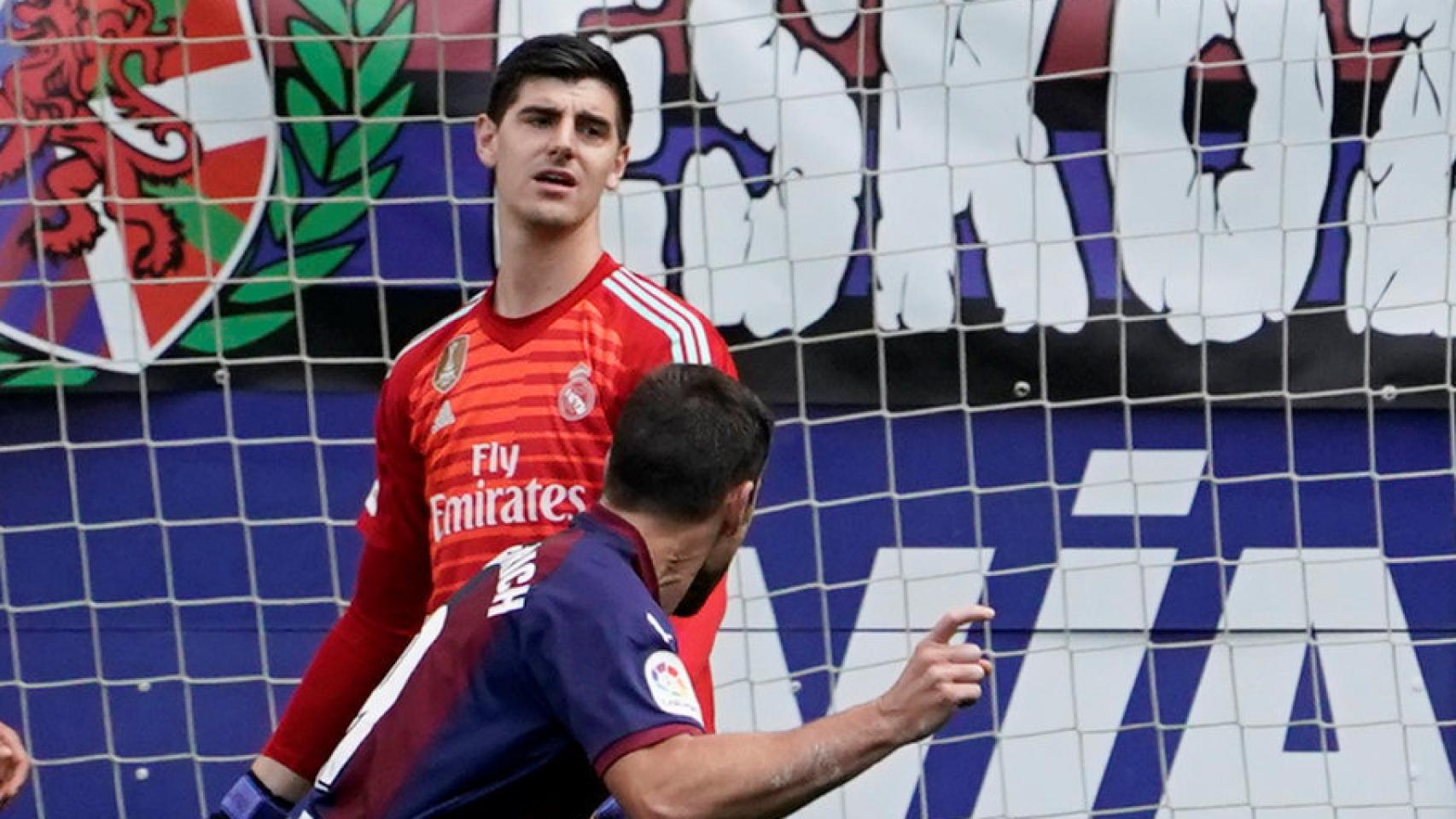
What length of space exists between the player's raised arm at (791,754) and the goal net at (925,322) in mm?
2035

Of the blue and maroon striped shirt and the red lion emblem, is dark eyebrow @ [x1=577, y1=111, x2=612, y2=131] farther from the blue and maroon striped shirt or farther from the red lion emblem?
the red lion emblem

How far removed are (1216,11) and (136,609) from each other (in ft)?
7.97

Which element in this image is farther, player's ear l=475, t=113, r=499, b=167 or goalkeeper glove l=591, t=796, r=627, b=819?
player's ear l=475, t=113, r=499, b=167

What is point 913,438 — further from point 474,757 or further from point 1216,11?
point 474,757

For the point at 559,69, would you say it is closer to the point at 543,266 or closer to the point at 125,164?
the point at 543,266

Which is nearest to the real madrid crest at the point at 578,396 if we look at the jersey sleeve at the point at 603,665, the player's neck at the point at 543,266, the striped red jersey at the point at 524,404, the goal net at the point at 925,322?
the striped red jersey at the point at 524,404

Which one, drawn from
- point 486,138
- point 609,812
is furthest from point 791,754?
point 486,138

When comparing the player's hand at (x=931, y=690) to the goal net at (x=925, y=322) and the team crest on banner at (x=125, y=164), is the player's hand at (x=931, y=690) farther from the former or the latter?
the team crest on banner at (x=125, y=164)

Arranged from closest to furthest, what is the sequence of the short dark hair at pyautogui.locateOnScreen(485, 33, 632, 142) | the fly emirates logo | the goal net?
the fly emirates logo → the short dark hair at pyautogui.locateOnScreen(485, 33, 632, 142) → the goal net

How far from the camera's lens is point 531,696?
2541mm

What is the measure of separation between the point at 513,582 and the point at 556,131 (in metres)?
1.14

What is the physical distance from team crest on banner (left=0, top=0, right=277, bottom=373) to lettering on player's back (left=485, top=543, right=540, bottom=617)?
212 centimetres

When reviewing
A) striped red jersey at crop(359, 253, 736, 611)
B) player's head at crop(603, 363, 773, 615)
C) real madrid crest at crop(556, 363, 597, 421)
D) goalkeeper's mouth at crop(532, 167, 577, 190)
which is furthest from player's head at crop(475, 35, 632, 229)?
player's head at crop(603, 363, 773, 615)

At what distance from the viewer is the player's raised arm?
2.48 metres
